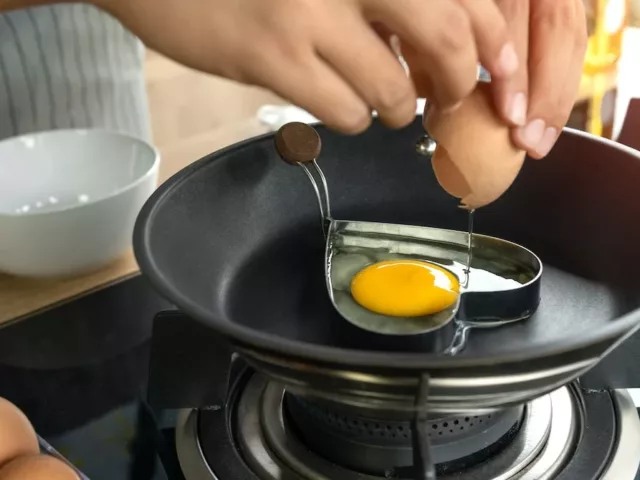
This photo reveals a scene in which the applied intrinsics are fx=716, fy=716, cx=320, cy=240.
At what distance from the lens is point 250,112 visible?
1441 mm

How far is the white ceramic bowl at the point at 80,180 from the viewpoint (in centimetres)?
80

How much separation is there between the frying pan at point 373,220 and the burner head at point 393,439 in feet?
0.19

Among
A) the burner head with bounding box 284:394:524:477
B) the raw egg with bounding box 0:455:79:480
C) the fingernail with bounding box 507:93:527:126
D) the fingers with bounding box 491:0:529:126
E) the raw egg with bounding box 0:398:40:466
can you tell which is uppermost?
the fingers with bounding box 491:0:529:126

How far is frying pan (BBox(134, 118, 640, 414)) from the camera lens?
0.43 metres

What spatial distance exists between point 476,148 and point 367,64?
0.51 feet

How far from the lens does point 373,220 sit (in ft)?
2.54

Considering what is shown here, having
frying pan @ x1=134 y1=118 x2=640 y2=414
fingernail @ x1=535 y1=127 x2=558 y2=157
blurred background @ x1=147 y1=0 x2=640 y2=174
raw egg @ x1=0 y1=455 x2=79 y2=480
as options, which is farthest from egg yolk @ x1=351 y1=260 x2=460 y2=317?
blurred background @ x1=147 y1=0 x2=640 y2=174

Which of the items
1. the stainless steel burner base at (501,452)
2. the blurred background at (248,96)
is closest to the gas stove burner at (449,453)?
the stainless steel burner base at (501,452)

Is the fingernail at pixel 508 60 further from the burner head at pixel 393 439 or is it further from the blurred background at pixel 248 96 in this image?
the blurred background at pixel 248 96

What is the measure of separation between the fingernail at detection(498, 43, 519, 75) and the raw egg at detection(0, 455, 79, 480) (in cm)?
41

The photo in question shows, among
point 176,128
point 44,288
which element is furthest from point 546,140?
point 176,128

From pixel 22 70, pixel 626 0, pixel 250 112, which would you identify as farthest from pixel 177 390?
pixel 626 0

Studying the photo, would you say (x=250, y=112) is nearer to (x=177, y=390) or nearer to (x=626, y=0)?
(x=626, y=0)

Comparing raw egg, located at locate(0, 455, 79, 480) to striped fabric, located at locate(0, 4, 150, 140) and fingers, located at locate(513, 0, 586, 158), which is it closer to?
fingers, located at locate(513, 0, 586, 158)
